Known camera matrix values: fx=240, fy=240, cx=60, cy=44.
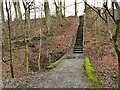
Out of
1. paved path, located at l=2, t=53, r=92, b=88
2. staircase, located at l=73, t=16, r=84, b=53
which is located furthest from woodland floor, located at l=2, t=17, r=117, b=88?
staircase, located at l=73, t=16, r=84, b=53

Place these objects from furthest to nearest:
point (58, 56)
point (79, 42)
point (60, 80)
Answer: point (79, 42) → point (58, 56) → point (60, 80)

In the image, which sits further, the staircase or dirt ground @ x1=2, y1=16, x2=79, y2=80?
the staircase

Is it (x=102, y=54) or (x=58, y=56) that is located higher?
(x=102, y=54)

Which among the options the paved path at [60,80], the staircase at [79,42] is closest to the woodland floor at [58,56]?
the paved path at [60,80]

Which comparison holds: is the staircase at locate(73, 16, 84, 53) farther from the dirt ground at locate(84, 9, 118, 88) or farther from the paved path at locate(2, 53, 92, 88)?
the paved path at locate(2, 53, 92, 88)

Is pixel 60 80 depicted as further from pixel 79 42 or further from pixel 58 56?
pixel 79 42

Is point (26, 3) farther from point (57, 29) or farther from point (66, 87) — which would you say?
point (57, 29)

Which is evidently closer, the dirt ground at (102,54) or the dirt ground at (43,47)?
the dirt ground at (102,54)

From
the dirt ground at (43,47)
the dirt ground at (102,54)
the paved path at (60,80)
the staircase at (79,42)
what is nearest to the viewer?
the paved path at (60,80)

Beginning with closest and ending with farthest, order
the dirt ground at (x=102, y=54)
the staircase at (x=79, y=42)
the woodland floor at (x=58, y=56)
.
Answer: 1. the dirt ground at (x=102, y=54)
2. the woodland floor at (x=58, y=56)
3. the staircase at (x=79, y=42)

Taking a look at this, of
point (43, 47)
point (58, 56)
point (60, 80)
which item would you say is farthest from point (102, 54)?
point (60, 80)

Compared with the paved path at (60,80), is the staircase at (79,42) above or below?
above

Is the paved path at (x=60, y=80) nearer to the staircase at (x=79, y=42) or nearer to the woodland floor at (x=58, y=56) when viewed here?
the woodland floor at (x=58, y=56)

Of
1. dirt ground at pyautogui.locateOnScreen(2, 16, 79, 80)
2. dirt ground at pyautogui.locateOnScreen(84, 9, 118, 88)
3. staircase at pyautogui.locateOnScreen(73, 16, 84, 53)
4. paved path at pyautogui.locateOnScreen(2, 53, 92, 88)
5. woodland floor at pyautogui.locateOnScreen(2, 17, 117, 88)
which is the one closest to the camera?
paved path at pyautogui.locateOnScreen(2, 53, 92, 88)
